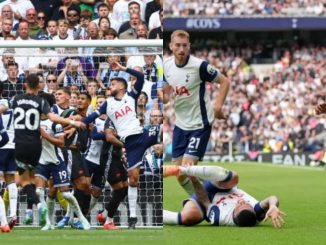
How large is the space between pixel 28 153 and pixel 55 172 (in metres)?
0.41

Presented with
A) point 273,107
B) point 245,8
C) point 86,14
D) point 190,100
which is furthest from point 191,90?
point 245,8

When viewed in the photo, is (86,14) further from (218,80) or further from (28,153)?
(28,153)

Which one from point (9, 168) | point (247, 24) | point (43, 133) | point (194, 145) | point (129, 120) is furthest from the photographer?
point (247, 24)

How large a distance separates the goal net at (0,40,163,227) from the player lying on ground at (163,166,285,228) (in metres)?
1.03

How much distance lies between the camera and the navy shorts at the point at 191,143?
1055 cm

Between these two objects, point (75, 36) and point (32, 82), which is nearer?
point (32, 82)

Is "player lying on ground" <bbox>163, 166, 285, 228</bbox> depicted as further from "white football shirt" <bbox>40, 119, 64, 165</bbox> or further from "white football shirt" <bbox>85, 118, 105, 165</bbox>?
"white football shirt" <bbox>85, 118, 105, 165</bbox>

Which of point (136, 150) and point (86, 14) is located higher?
point (86, 14)

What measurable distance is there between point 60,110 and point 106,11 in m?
3.30

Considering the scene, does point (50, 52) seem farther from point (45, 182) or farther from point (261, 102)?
point (261, 102)

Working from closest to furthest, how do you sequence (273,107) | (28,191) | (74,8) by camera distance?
1. (28,191)
2. (74,8)
3. (273,107)

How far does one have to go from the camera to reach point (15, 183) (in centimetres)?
1045

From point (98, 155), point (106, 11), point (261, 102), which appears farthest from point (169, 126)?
point (98, 155)

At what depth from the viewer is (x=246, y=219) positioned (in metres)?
9.22
